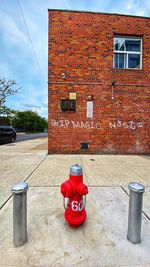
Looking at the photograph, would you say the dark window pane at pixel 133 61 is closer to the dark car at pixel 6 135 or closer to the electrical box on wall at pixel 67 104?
the electrical box on wall at pixel 67 104

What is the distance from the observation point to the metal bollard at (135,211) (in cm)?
193

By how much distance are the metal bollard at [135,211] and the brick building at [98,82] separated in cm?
585

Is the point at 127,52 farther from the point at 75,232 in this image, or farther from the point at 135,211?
the point at 75,232

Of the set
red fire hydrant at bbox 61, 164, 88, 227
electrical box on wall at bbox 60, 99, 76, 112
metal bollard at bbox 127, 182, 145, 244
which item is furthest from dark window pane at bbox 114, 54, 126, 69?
metal bollard at bbox 127, 182, 145, 244

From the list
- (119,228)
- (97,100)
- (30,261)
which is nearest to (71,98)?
(97,100)

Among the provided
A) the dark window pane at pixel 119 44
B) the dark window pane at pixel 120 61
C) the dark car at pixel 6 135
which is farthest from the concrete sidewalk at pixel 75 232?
the dark car at pixel 6 135

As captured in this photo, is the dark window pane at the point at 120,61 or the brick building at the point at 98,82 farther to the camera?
the dark window pane at the point at 120,61

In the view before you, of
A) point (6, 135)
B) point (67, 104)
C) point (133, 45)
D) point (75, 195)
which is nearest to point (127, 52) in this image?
point (133, 45)

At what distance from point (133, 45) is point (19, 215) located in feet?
29.2

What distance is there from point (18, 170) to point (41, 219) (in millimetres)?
2943

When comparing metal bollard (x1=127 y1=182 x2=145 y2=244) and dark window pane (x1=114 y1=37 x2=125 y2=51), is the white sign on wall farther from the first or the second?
metal bollard (x1=127 y1=182 x2=145 y2=244)

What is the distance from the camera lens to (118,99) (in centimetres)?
783

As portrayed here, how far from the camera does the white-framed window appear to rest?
7910 millimetres

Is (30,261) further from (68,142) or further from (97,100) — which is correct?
(97,100)
